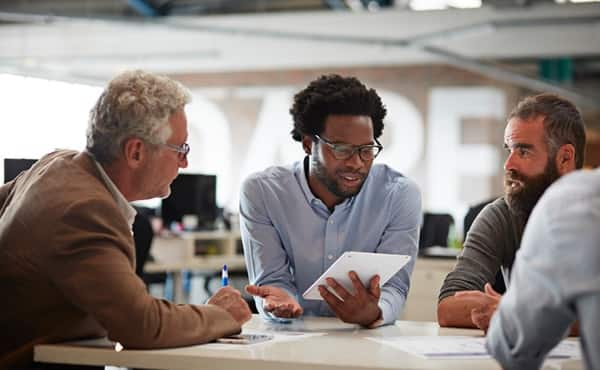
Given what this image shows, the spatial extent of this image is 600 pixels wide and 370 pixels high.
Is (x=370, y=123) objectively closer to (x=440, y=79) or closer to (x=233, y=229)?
(x=233, y=229)

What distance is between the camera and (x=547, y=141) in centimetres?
286

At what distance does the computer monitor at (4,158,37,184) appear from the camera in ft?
10.4

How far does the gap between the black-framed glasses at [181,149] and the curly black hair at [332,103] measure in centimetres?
81

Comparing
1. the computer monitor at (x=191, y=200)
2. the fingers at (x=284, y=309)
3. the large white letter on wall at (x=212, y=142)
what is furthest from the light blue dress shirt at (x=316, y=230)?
the large white letter on wall at (x=212, y=142)

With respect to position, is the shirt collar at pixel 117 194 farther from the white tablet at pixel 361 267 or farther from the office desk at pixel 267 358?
the white tablet at pixel 361 267

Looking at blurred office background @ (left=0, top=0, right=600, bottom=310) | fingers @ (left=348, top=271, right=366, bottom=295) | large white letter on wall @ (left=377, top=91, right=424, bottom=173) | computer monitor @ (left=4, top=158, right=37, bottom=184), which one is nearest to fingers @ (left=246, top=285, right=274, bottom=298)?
fingers @ (left=348, top=271, right=366, bottom=295)

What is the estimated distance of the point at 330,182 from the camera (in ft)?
10.3

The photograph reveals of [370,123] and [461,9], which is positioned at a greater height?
[461,9]

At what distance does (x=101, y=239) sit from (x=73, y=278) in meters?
0.12

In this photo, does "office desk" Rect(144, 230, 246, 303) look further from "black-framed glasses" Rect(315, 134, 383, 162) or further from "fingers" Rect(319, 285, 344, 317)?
"fingers" Rect(319, 285, 344, 317)

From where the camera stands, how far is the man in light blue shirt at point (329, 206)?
3107mm

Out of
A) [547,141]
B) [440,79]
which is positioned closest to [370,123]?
[547,141]

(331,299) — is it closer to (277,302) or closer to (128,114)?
(277,302)

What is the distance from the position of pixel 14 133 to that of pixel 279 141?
33.5 feet
